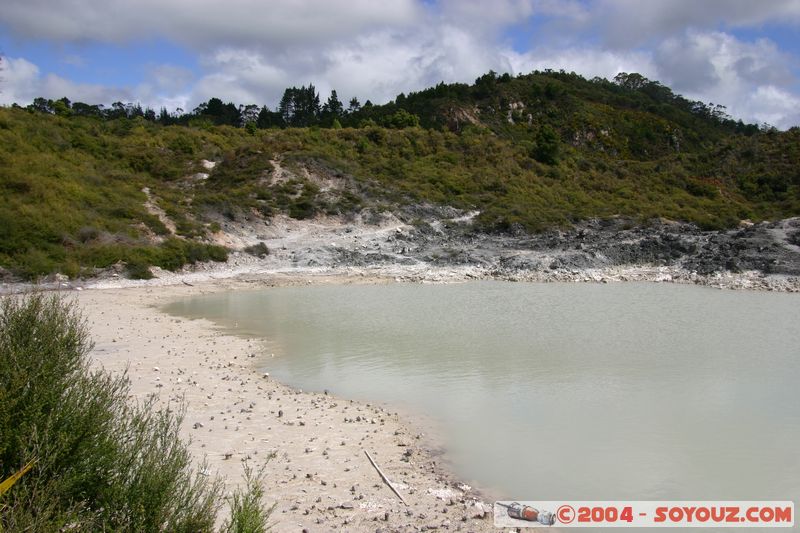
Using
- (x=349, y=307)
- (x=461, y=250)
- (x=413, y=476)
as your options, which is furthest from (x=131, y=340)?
(x=461, y=250)

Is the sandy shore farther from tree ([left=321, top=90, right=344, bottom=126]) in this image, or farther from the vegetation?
tree ([left=321, top=90, right=344, bottom=126])

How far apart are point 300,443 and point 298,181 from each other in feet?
115

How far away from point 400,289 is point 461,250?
8.79 meters

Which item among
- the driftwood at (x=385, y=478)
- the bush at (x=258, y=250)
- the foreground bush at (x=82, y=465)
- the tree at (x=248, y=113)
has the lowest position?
the driftwood at (x=385, y=478)

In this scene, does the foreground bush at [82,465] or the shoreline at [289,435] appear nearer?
the foreground bush at [82,465]

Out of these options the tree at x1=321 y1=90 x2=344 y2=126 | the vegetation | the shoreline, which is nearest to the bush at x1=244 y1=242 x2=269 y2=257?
the vegetation

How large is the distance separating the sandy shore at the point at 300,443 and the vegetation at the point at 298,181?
15.1m

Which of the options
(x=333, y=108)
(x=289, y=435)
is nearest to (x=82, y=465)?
(x=289, y=435)

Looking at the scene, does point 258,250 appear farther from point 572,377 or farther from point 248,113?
point 248,113

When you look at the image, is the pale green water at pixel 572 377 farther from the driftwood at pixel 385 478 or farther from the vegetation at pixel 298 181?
the vegetation at pixel 298 181

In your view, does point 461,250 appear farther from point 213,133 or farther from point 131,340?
point 213,133

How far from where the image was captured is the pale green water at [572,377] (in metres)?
8.12

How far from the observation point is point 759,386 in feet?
40.5

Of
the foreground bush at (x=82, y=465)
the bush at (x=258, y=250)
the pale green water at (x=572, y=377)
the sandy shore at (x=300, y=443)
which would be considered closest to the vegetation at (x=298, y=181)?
the bush at (x=258, y=250)
